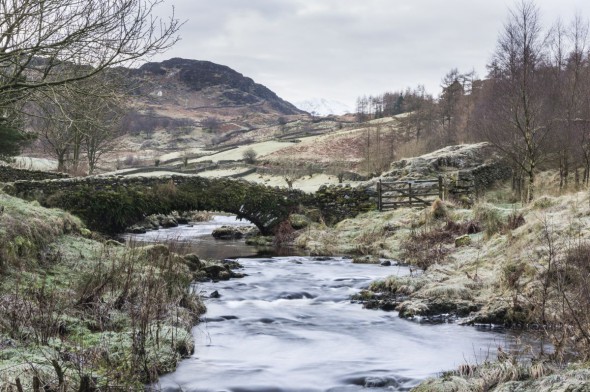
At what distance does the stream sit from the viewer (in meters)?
6.49

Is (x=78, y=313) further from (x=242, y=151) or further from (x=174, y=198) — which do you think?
(x=242, y=151)

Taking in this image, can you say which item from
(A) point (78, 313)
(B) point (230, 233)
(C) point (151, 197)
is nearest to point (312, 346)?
(A) point (78, 313)

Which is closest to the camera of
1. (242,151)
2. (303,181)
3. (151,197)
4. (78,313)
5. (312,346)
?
(78,313)

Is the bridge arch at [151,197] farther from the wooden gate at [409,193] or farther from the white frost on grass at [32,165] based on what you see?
the white frost on grass at [32,165]

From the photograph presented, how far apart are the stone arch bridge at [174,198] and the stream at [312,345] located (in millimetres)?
9120

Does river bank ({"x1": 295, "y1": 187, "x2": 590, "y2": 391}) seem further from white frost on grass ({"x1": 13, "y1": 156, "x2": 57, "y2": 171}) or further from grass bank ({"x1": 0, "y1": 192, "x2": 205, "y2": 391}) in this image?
white frost on grass ({"x1": 13, "y1": 156, "x2": 57, "y2": 171})

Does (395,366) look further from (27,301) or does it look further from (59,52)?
(59,52)

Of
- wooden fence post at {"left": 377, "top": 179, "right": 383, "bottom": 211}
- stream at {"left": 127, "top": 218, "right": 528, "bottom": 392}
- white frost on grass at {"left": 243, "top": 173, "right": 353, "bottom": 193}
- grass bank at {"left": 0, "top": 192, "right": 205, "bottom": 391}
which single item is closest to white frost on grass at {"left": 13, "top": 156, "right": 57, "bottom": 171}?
white frost on grass at {"left": 243, "top": 173, "right": 353, "bottom": 193}

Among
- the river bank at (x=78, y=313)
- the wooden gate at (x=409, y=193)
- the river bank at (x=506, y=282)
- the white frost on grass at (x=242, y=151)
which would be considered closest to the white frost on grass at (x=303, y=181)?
the white frost on grass at (x=242, y=151)

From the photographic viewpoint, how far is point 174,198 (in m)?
21.4

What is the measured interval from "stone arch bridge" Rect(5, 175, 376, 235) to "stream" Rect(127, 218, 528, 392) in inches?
359

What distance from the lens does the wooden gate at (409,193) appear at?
24.0 m

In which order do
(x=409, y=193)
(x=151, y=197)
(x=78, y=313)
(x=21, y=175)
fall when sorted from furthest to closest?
1. (x=21, y=175)
2. (x=409, y=193)
3. (x=151, y=197)
4. (x=78, y=313)

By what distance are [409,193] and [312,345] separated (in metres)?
16.9
